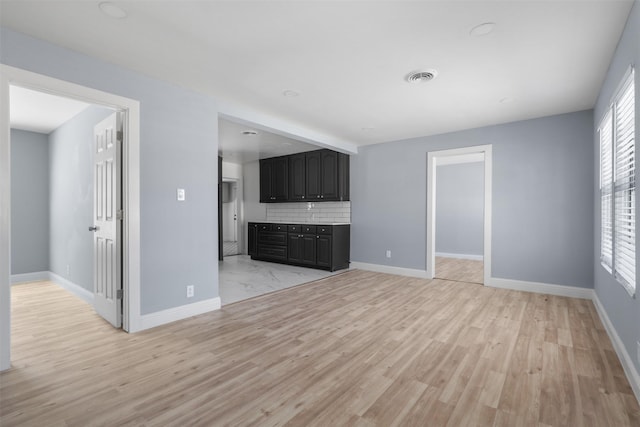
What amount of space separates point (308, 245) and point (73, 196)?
12.4ft

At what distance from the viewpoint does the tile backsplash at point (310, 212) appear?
641 cm

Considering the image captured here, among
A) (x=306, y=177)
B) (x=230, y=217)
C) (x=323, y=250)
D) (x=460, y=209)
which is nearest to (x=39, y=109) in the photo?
(x=306, y=177)

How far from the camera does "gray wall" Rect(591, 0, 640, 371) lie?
6.21 feet

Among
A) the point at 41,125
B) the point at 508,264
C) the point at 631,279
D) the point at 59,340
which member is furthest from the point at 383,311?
the point at 41,125

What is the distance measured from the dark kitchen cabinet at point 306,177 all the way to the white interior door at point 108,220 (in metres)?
3.88

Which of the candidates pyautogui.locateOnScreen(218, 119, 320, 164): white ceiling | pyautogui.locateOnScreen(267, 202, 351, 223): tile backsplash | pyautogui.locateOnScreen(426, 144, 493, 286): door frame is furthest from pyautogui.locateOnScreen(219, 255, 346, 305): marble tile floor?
pyautogui.locateOnScreen(218, 119, 320, 164): white ceiling

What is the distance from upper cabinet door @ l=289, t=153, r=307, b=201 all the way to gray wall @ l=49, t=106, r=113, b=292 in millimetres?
3756

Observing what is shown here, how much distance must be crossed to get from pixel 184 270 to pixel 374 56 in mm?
2771

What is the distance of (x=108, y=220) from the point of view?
3088mm

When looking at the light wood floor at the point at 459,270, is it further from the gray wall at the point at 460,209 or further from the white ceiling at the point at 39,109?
the white ceiling at the point at 39,109

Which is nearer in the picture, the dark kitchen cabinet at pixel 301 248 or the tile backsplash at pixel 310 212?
the dark kitchen cabinet at pixel 301 248

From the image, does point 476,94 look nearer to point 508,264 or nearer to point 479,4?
point 479,4

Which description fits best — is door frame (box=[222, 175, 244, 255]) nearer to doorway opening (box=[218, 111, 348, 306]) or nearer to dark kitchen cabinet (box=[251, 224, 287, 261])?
doorway opening (box=[218, 111, 348, 306])

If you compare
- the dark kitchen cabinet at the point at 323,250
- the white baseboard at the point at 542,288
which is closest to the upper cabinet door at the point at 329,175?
the dark kitchen cabinet at the point at 323,250
